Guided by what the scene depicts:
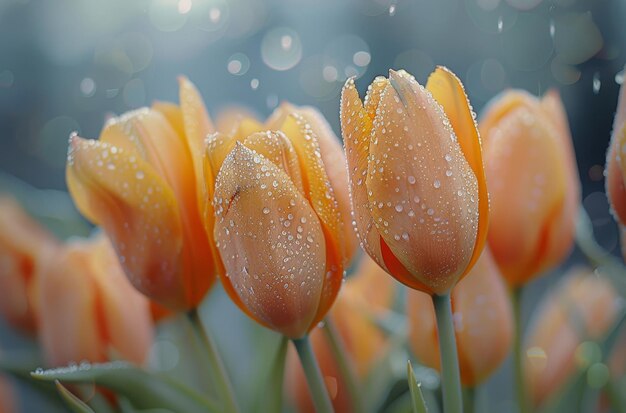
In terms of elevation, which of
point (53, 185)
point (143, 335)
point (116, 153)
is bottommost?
point (53, 185)

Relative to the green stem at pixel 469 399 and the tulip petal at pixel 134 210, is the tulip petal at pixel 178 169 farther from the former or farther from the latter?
the green stem at pixel 469 399

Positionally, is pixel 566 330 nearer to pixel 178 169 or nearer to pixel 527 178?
pixel 527 178

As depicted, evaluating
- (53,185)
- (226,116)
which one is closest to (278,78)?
(226,116)

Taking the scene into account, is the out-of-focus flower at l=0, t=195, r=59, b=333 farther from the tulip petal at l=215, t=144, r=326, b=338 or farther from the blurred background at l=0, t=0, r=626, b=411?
the blurred background at l=0, t=0, r=626, b=411

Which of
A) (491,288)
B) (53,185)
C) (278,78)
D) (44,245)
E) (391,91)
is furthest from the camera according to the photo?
(53,185)

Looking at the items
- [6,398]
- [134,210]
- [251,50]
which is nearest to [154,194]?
[134,210]

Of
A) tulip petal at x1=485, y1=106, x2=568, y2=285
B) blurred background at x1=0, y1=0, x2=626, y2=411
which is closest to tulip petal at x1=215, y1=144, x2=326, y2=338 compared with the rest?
tulip petal at x1=485, y1=106, x2=568, y2=285

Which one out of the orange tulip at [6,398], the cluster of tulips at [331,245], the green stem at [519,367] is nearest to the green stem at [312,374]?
the cluster of tulips at [331,245]

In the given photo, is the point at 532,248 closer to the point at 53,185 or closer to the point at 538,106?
the point at 538,106
